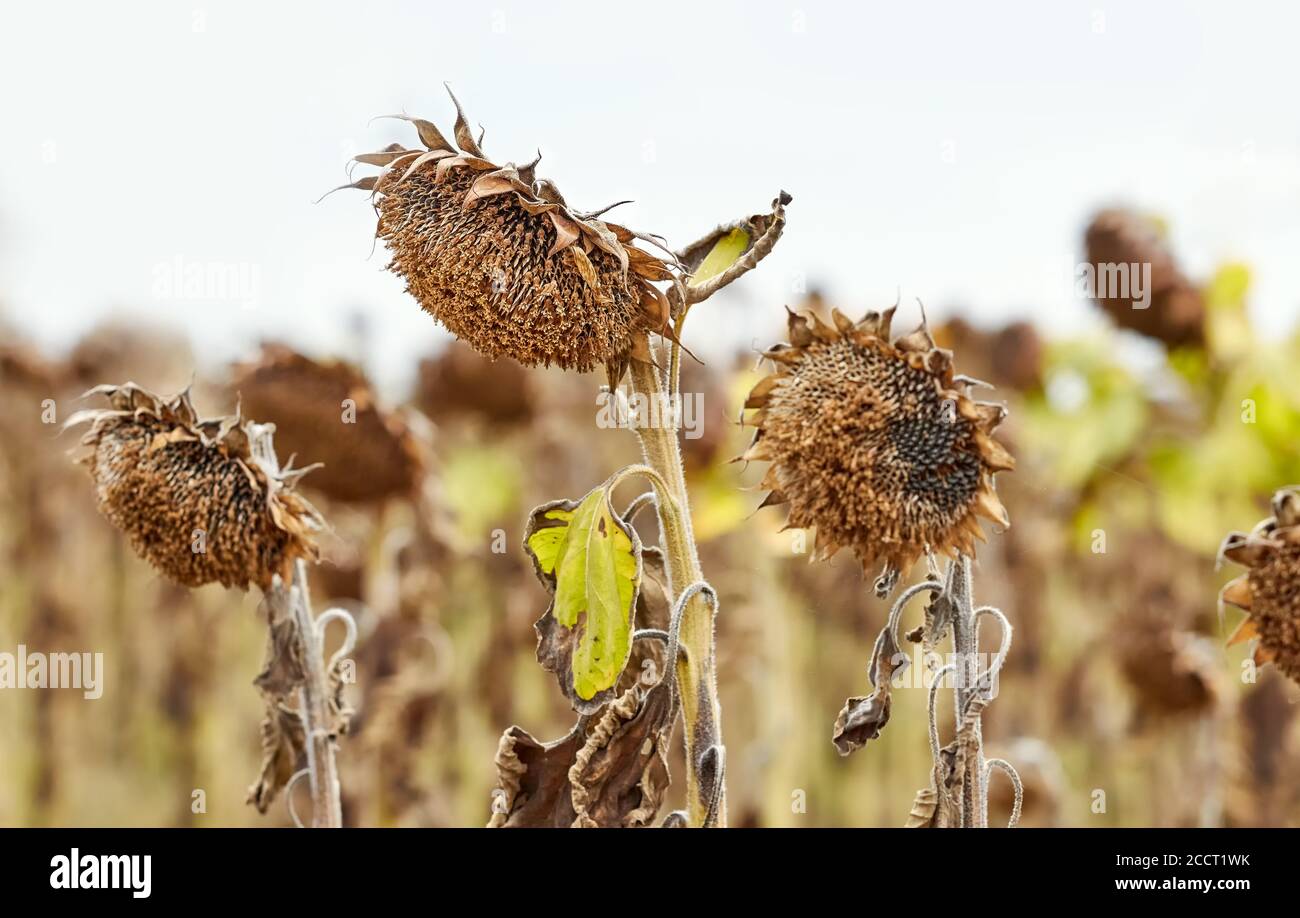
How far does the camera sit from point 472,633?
197 inches

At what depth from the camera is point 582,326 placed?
1171 mm

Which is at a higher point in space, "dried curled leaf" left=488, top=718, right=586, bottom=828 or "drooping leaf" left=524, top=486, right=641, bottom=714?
"drooping leaf" left=524, top=486, right=641, bottom=714

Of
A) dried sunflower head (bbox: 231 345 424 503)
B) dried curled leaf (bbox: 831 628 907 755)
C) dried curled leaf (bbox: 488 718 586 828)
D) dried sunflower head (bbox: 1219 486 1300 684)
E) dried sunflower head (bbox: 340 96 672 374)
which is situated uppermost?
Answer: dried sunflower head (bbox: 231 345 424 503)

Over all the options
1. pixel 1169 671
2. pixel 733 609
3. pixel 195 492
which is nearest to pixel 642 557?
pixel 195 492

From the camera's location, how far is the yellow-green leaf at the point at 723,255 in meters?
1.28

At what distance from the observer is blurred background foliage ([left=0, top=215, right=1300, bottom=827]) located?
3.07m

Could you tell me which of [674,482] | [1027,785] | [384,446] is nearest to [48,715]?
[384,446]

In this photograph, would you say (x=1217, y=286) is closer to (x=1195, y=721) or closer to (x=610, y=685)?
(x=1195, y=721)

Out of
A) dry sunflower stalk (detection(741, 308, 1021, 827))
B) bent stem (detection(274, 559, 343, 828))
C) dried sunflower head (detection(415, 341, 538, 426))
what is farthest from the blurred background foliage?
dry sunflower stalk (detection(741, 308, 1021, 827))

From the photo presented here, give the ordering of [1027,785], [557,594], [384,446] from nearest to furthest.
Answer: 1. [557,594]
2. [384,446]
3. [1027,785]

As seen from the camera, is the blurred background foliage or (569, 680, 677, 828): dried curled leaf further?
the blurred background foliage

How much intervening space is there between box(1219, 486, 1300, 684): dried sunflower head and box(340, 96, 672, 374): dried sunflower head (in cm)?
71

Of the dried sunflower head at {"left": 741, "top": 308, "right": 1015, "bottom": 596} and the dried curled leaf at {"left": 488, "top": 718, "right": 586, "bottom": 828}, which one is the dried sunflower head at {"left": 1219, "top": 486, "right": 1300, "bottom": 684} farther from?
the dried curled leaf at {"left": 488, "top": 718, "right": 586, "bottom": 828}
